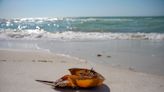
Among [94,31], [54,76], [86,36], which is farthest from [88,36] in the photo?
[54,76]

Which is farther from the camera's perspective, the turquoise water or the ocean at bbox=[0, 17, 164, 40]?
the turquoise water

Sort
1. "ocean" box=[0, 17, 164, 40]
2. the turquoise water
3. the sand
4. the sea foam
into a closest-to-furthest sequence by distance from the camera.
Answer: the sand → the sea foam → "ocean" box=[0, 17, 164, 40] → the turquoise water

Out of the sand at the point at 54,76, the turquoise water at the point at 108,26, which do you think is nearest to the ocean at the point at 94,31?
the turquoise water at the point at 108,26

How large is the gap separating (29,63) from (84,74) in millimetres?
1960

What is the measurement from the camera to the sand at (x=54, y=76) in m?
3.96

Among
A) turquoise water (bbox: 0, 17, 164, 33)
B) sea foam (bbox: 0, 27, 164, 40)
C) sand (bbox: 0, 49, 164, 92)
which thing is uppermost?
sand (bbox: 0, 49, 164, 92)

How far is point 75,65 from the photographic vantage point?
567 cm

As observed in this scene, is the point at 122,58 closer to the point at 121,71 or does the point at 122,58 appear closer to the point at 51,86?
the point at 121,71

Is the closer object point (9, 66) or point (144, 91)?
point (144, 91)

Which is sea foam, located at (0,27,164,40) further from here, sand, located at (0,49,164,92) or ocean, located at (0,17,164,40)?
sand, located at (0,49,164,92)

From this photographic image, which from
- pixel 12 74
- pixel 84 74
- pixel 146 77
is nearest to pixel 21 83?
pixel 12 74

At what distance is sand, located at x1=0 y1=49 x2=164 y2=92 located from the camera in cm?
396

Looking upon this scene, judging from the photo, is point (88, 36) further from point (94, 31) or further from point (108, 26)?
point (108, 26)

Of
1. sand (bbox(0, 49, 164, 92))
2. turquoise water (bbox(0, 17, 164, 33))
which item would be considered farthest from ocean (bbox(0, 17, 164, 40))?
sand (bbox(0, 49, 164, 92))
